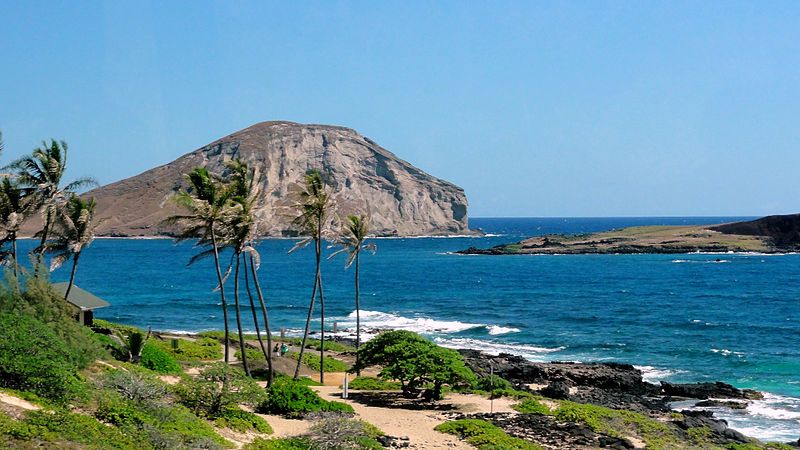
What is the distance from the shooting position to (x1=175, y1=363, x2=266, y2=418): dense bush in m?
19.7

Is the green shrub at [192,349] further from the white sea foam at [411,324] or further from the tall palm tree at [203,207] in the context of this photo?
the white sea foam at [411,324]

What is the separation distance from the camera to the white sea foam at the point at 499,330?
5306 cm

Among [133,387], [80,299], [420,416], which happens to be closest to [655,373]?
[420,416]

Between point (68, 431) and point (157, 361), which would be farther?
point (157, 361)

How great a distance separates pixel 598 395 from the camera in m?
31.3

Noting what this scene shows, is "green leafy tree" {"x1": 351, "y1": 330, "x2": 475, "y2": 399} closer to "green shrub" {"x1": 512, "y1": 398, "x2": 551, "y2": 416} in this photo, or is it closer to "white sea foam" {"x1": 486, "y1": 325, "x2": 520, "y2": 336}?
"green shrub" {"x1": 512, "y1": 398, "x2": 551, "y2": 416}

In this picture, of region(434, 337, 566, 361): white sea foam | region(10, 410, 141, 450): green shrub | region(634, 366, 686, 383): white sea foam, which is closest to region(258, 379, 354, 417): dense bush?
region(10, 410, 141, 450): green shrub

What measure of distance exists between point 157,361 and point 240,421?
7.43 metres

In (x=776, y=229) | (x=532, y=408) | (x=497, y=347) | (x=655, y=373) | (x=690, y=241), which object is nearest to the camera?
(x=532, y=408)

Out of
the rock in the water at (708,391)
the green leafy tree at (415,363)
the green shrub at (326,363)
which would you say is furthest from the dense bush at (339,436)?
the rock in the water at (708,391)

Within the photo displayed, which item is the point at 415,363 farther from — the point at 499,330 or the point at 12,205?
the point at 499,330

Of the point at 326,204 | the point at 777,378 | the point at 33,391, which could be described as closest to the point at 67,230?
the point at 326,204

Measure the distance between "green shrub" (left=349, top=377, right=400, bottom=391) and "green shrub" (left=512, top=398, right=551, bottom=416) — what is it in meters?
5.39

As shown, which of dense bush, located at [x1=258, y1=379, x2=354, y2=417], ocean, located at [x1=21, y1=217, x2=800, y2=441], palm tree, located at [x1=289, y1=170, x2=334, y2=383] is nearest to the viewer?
dense bush, located at [x1=258, y1=379, x2=354, y2=417]
